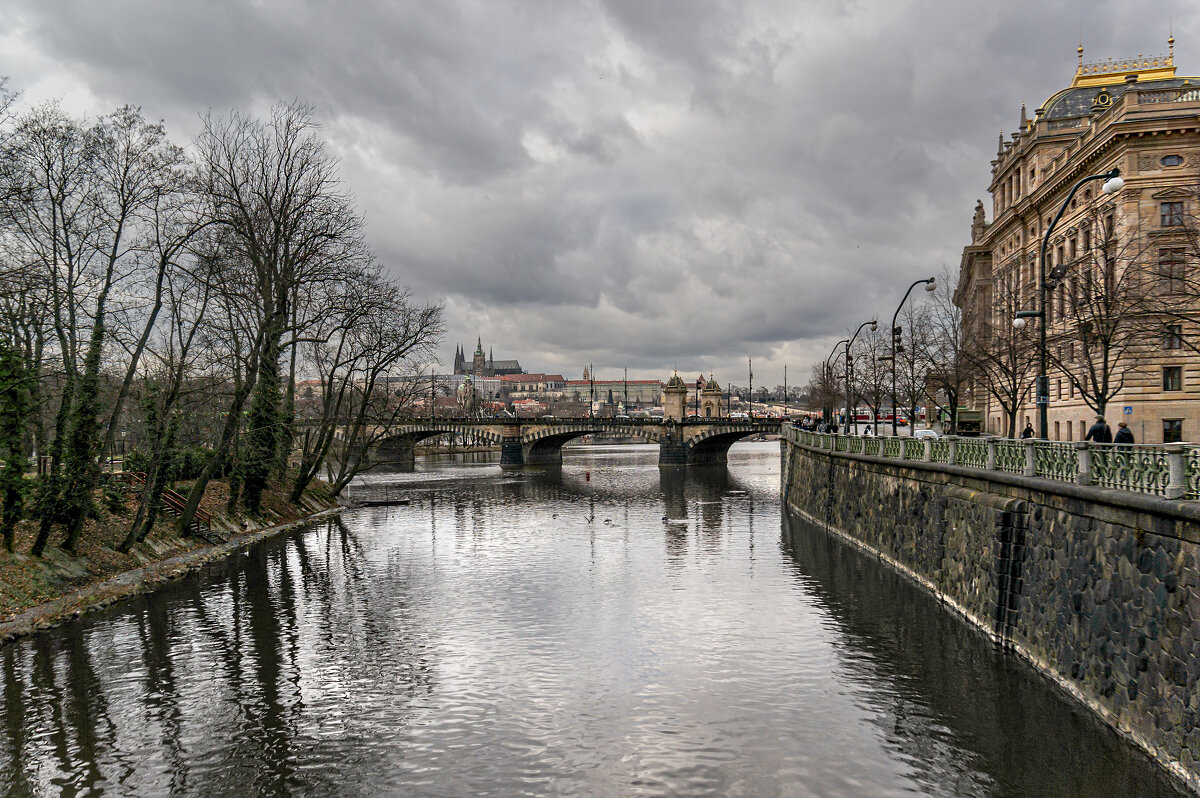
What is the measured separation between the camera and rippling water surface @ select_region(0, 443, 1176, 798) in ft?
44.1

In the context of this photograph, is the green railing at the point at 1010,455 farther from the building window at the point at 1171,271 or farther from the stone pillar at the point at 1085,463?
the building window at the point at 1171,271

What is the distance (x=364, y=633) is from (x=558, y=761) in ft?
32.9

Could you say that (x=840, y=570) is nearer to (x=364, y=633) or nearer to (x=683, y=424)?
(x=364, y=633)

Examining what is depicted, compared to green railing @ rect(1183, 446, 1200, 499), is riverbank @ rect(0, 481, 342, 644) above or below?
below

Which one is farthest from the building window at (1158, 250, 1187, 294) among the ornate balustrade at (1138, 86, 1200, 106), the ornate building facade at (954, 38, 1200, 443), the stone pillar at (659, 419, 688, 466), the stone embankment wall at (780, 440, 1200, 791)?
the stone pillar at (659, 419, 688, 466)

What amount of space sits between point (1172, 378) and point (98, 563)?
50.9 metres

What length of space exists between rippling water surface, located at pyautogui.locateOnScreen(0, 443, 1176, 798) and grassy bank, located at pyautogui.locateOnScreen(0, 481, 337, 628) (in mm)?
1007

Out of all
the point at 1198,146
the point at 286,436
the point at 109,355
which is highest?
the point at 1198,146

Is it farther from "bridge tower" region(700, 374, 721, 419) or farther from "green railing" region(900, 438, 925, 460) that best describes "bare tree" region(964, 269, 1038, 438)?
"bridge tower" region(700, 374, 721, 419)

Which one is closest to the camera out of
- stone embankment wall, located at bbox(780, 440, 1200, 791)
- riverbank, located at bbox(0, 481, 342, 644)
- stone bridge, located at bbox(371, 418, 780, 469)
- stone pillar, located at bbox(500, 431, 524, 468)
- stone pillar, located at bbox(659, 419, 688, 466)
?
stone embankment wall, located at bbox(780, 440, 1200, 791)

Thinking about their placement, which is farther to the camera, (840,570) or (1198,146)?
(1198,146)

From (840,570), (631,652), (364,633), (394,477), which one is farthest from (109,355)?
(394,477)

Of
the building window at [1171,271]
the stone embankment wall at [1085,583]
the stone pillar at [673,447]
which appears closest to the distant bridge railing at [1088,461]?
the stone embankment wall at [1085,583]

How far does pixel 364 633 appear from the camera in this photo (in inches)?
882
